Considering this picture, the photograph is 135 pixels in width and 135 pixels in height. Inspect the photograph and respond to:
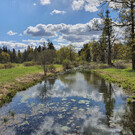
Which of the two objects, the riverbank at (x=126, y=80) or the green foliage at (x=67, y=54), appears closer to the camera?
the riverbank at (x=126, y=80)

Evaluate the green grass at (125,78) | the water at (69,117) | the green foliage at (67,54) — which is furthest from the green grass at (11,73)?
the green foliage at (67,54)

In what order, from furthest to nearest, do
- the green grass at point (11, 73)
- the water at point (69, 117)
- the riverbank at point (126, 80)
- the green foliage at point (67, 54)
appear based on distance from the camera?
1. the green foliage at point (67, 54)
2. the green grass at point (11, 73)
3. the riverbank at point (126, 80)
4. the water at point (69, 117)

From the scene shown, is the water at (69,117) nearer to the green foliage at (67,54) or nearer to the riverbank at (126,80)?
the riverbank at (126,80)

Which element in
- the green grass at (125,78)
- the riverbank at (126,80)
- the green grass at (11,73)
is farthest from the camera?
the green grass at (11,73)

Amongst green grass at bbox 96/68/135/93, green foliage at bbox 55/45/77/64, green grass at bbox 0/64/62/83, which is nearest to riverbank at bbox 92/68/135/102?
green grass at bbox 96/68/135/93

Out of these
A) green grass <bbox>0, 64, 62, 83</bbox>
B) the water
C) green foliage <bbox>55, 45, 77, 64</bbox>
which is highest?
green foliage <bbox>55, 45, 77, 64</bbox>

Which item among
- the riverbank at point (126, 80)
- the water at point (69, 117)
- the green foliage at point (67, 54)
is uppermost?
the green foliage at point (67, 54)

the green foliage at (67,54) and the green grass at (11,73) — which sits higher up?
the green foliage at (67,54)

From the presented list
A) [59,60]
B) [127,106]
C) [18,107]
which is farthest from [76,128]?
[59,60]

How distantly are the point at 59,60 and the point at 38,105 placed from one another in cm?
5371

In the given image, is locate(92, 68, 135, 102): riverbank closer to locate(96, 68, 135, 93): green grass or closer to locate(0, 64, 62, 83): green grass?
locate(96, 68, 135, 93): green grass

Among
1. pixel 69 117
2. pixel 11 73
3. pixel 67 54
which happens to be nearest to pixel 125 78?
pixel 69 117

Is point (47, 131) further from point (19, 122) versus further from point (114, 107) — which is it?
point (114, 107)

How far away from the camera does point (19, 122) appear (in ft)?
23.7
